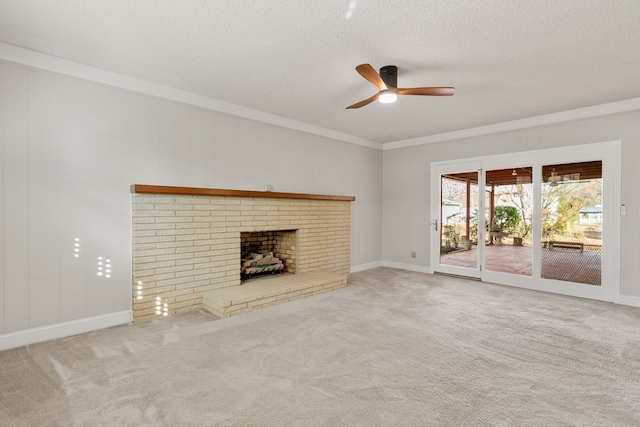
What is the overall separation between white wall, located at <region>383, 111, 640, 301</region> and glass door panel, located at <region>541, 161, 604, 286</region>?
27cm

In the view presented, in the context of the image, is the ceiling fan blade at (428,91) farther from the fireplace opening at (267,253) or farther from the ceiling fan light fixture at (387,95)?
the fireplace opening at (267,253)

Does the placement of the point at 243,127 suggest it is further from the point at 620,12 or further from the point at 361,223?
the point at 620,12

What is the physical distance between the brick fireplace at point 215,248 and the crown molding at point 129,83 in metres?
1.08

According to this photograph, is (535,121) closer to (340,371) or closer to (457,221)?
(457,221)

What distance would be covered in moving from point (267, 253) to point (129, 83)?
2865 millimetres

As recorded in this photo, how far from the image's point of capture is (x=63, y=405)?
74.1 inches

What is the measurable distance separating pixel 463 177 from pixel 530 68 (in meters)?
2.57

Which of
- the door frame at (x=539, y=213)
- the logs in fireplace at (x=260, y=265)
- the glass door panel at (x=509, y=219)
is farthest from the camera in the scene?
the glass door panel at (x=509, y=219)

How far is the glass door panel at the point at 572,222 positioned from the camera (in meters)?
4.17

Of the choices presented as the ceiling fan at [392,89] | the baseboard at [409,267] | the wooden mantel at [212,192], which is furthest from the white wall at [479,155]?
the ceiling fan at [392,89]

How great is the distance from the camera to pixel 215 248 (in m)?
3.86

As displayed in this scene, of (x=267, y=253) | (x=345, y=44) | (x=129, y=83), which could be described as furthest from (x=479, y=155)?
(x=129, y=83)

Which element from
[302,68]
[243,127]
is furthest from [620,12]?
[243,127]

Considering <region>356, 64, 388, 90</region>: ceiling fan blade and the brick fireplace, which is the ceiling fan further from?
the brick fireplace
